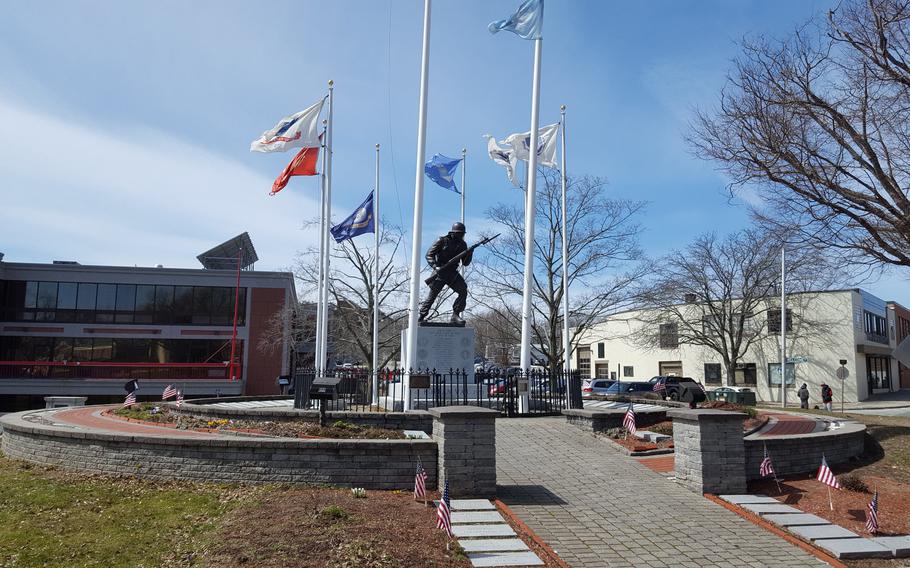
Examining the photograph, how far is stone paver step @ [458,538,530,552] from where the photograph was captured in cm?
698

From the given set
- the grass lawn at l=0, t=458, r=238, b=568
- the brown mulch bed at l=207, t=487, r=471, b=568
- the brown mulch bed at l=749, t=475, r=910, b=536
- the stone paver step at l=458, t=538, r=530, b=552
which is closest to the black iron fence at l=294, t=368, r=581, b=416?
the grass lawn at l=0, t=458, r=238, b=568

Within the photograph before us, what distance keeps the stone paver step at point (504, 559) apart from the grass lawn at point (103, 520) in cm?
281

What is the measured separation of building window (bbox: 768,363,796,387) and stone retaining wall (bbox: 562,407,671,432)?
107 ft

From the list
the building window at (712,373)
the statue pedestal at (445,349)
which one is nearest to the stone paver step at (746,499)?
the statue pedestal at (445,349)

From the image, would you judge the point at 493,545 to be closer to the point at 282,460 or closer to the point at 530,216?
the point at 282,460

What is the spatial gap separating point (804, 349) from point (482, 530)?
137 ft

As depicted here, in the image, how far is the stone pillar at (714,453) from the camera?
9.70 m

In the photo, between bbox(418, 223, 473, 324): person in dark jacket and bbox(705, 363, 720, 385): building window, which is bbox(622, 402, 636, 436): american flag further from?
bbox(705, 363, 720, 385): building window

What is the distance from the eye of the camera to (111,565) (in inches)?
249

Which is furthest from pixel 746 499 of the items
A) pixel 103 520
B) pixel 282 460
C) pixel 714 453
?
pixel 103 520

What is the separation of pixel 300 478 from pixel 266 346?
35.2 m

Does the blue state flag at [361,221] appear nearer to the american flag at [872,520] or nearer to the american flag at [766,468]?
the american flag at [766,468]

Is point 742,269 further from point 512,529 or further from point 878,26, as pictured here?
point 512,529

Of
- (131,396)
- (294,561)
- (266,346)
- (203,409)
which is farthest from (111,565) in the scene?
(266,346)
